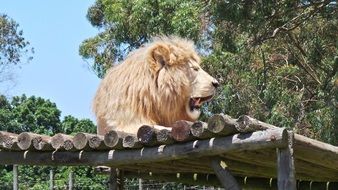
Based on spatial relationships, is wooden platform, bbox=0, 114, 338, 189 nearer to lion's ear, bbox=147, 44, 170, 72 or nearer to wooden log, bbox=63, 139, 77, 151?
wooden log, bbox=63, 139, 77, 151

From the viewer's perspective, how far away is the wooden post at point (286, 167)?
434 centimetres

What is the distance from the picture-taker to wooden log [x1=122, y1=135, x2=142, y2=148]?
16.1ft

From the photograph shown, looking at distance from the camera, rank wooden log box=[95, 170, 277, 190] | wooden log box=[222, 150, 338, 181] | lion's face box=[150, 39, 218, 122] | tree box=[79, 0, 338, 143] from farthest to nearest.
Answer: tree box=[79, 0, 338, 143]
wooden log box=[95, 170, 277, 190]
lion's face box=[150, 39, 218, 122]
wooden log box=[222, 150, 338, 181]

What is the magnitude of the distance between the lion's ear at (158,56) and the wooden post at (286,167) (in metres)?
1.87

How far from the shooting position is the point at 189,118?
6152 mm

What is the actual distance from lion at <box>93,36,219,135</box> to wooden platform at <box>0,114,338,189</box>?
0.40 metres

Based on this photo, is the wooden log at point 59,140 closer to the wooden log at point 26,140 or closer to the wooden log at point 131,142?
the wooden log at point 26,140

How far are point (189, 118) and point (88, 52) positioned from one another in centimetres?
1439

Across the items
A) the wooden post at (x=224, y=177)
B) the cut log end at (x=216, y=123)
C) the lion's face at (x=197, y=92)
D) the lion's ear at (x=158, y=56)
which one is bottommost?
the wooden post at (x=224, y=177)

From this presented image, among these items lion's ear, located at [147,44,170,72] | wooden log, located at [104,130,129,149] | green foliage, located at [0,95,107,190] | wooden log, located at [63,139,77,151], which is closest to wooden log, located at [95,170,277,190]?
lion's ear, located at [147,44,170,72]

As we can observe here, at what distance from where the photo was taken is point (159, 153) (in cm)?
484

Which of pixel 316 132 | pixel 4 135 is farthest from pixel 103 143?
pixel 316 132

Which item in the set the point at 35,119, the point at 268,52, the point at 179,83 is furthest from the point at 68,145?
the point at 35,119

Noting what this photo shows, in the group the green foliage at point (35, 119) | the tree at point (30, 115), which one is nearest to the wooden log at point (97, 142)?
the green foliage at point (35, 119)
